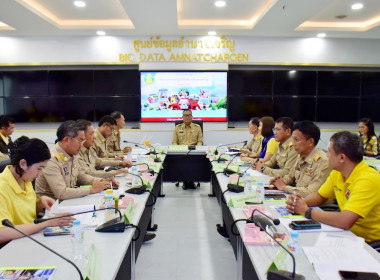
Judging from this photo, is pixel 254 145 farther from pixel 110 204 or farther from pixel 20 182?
pixel 20 182

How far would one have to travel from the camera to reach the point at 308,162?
254 cm

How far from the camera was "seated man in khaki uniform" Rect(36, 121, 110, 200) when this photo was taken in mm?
2287

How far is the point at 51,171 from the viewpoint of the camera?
2.29m

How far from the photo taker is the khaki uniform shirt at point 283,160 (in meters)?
3.14

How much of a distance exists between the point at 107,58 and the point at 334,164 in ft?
17.7

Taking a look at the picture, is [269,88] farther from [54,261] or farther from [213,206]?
[54,261]

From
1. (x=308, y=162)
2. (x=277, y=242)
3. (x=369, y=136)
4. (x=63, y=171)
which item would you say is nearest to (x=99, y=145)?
(x=63, y=171)

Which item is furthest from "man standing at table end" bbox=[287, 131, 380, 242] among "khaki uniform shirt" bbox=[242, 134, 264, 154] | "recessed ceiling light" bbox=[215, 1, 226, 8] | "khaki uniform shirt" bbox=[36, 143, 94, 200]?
"recessed ceiling light" bbox=[215, 1, 226, 8]

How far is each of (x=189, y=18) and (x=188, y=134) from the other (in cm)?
211

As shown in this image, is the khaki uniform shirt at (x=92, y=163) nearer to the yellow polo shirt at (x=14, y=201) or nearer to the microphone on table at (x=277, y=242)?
the yellow polo shirt at (x=14, y=201)

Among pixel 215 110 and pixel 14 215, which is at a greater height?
pixel 215 110

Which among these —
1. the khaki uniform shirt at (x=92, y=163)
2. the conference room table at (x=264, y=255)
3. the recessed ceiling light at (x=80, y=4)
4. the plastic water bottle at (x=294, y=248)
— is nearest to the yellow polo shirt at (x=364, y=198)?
the conference room table at (x=264, y=255)

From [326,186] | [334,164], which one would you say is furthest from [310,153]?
[334,164]

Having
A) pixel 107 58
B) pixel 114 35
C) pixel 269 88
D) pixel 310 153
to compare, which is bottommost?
pixel 310 153
